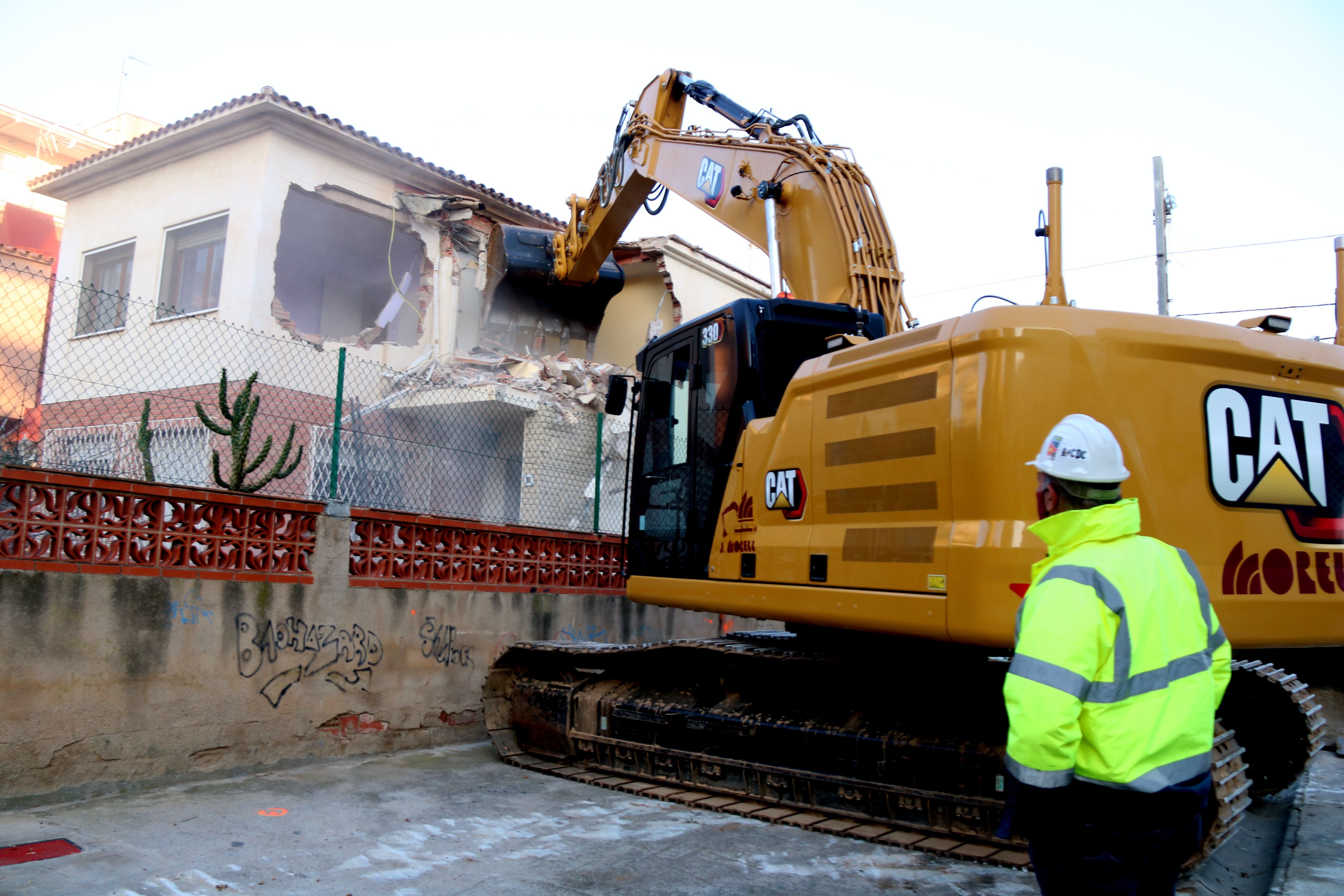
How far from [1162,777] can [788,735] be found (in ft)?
10.4

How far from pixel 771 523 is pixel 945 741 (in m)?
1.36

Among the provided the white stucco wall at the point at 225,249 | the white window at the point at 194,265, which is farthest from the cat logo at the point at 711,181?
the white window at the point at 194,265

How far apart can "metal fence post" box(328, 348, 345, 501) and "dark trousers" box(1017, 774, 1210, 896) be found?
206 inches

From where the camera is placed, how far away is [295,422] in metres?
7.00

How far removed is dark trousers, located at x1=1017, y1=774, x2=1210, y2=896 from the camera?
82.2 inches

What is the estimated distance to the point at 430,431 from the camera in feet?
37.4

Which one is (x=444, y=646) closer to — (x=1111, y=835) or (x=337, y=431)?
(x=337, y=431)

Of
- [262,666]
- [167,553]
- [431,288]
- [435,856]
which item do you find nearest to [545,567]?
[262,666]

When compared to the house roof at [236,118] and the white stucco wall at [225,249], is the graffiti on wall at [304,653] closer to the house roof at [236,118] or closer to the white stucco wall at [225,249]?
the white stucco wall at [225,249]

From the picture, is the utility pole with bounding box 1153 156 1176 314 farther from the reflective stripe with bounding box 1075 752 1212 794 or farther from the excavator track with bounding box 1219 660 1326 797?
the reflective stripe with bounding box 1075 752 1212 794

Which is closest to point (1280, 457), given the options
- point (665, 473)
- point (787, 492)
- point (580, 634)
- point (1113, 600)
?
point (787, 492)

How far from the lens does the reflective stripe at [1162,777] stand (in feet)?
6.78

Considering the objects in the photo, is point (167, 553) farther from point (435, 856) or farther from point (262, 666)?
point (435, 856)

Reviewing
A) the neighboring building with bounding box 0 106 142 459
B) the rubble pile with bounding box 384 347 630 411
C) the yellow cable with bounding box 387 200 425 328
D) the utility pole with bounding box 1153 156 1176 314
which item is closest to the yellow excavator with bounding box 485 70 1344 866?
the neighboring building with bounding box 0 106 142 459
